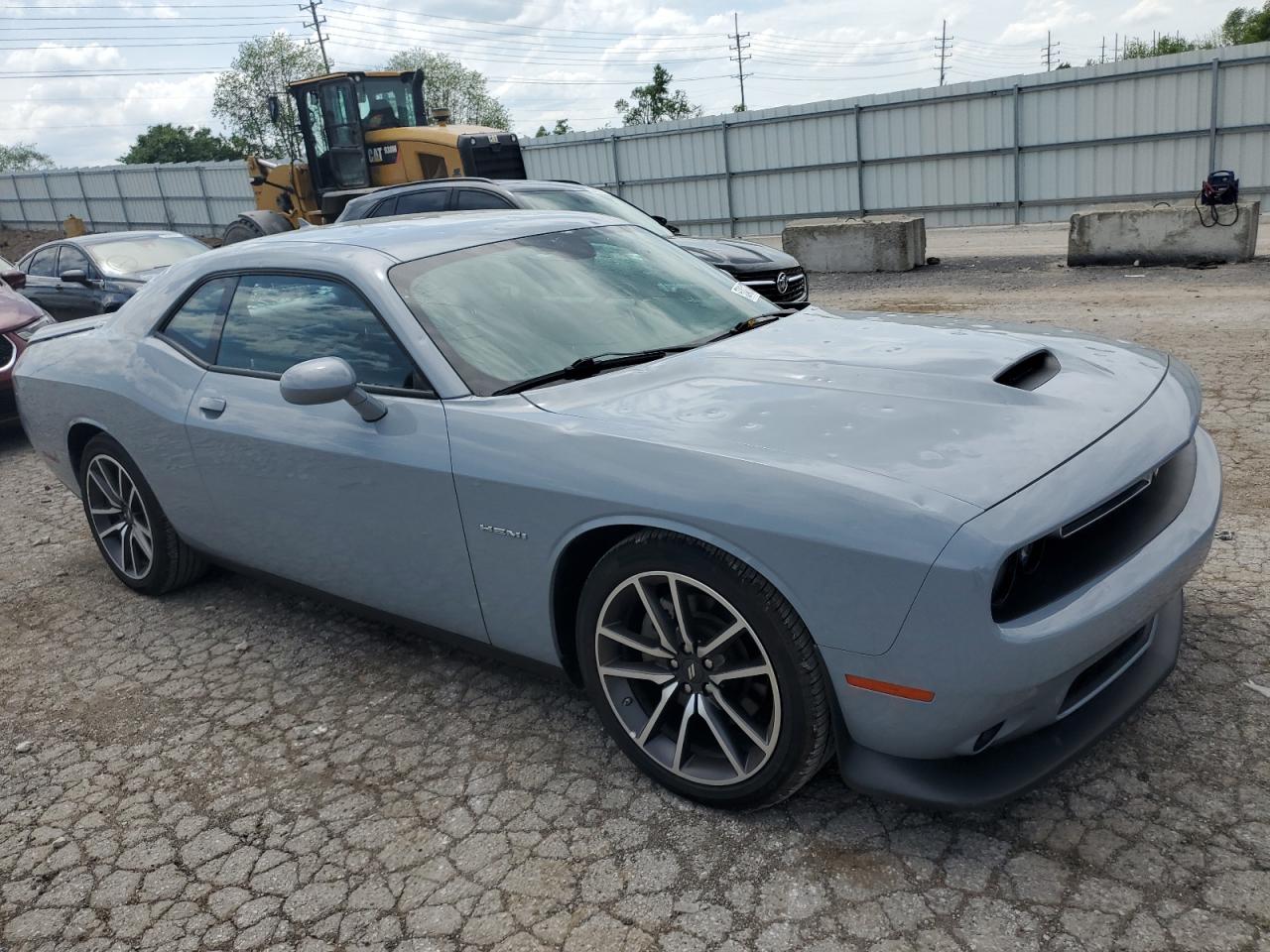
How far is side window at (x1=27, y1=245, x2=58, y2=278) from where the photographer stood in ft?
41.3

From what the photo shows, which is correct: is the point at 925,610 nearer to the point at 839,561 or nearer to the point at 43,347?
the point at 839,561

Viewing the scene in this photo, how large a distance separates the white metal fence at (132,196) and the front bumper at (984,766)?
3298 centimetres

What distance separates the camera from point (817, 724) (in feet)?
7.94

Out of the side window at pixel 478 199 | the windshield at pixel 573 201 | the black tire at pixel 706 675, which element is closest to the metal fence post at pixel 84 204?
the side window at pixel 478 199

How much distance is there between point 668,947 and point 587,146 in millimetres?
23672

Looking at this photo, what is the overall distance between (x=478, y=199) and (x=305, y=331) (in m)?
6.36

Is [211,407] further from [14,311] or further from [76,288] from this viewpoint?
[76,288]

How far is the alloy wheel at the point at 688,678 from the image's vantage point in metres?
2.56

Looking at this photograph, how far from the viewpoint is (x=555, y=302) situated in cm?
343

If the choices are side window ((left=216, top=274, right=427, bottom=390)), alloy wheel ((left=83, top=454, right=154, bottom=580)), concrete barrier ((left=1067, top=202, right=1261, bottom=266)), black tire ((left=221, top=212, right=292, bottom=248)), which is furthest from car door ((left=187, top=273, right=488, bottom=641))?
black tire ((left=221, top=212, right=292, bottom=248))

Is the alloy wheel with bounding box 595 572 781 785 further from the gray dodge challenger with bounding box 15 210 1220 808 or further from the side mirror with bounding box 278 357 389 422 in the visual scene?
the side mirror with bounding box 278 357 389 422

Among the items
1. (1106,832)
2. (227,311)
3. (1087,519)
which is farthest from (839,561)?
(227,311)

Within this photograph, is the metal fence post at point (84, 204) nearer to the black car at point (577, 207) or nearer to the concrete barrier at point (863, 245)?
the black car at point (577, 207)

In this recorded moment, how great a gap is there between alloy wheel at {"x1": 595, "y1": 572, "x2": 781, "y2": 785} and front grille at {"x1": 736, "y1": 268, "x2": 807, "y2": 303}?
19.9ft
